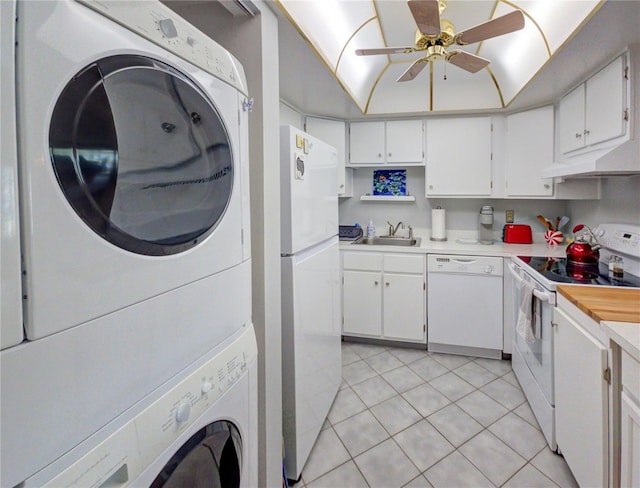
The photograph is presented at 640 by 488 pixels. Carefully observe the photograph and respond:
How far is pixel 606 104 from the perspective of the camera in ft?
6.34

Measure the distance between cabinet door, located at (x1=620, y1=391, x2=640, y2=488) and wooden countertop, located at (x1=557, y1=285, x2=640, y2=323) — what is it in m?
0.29

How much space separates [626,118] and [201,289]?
2315mm

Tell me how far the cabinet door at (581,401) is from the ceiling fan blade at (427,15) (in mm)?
1542

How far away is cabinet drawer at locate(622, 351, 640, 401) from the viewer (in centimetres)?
105

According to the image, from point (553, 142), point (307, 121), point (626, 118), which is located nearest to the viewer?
point (626, 118)

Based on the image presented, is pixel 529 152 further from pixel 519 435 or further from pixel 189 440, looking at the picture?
pixel 189 440

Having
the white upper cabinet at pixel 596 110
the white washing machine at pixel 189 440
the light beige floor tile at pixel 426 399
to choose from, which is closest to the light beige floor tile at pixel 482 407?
the light beige floor tile at pixel 426 399

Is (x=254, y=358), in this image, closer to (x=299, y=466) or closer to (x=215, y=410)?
(x=215, y=410)

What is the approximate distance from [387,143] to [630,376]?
2.64 metres

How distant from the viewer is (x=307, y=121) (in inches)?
124

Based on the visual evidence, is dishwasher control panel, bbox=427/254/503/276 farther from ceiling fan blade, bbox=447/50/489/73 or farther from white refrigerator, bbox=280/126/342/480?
A: ceiling fan blade, bbox=447/50/489/73

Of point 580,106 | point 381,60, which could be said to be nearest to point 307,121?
point 381,60

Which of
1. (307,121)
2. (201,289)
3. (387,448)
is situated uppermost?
(307,121)

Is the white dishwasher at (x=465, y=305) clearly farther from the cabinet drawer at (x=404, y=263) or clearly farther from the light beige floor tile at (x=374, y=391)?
the light beige floor tile at (x=374, y=391)
